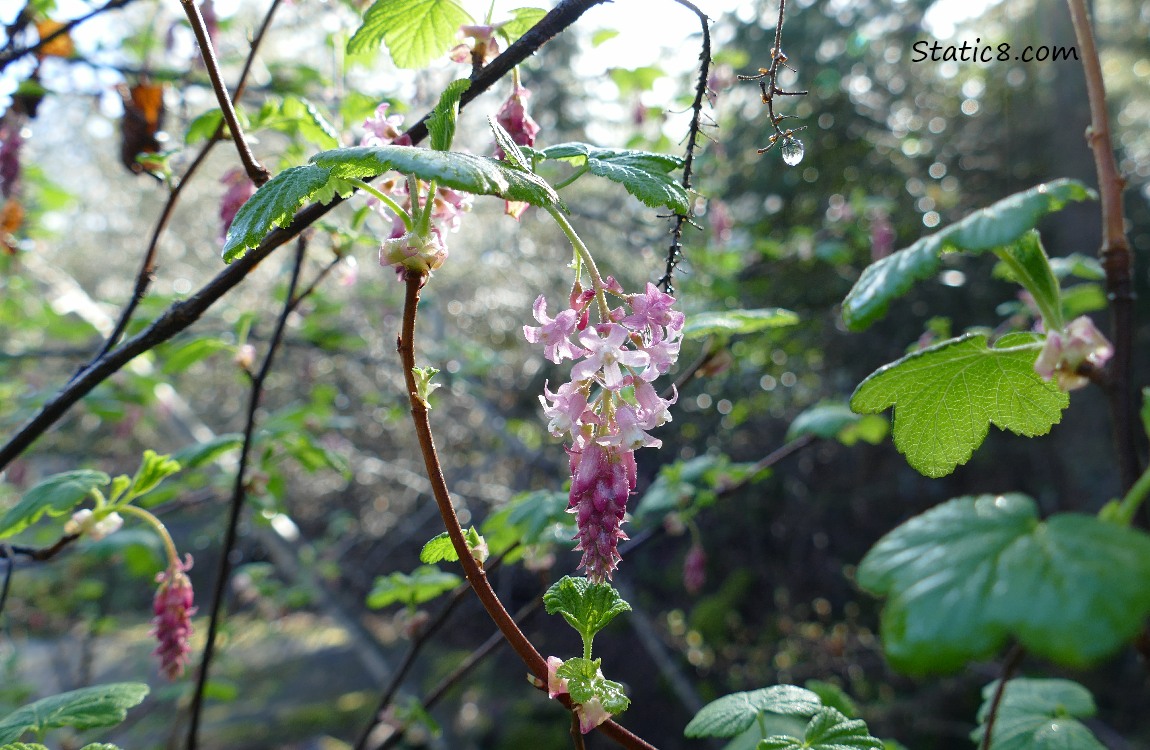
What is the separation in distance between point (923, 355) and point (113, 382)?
404 centimetres

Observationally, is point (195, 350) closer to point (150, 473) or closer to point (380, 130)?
point (150, 473)

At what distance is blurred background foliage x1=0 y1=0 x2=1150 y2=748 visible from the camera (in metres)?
4.05

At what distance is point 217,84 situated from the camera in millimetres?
1024

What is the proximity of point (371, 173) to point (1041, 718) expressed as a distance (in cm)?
157

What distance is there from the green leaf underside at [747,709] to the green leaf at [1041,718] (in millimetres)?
330

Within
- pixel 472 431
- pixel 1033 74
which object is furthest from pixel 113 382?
pixel 1033 74

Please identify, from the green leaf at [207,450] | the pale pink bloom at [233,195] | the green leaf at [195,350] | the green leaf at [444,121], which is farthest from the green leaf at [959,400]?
the green leaf at [195,350]

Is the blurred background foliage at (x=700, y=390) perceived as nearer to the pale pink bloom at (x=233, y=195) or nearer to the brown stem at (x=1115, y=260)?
the pale pink bloom at (x=233, y=195)

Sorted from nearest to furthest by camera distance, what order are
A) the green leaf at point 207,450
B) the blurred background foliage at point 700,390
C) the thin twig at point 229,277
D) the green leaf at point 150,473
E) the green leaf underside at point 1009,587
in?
the green leaf underside at point 1009,587
the thin twig at point 229,277
the green leaf at point 150,473
the green leaf at point 207,450
the blurred background foliage at point 700,390

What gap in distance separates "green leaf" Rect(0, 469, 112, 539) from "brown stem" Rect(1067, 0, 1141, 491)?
189 centimetres

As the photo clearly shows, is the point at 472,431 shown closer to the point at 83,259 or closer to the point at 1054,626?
the point at 1054,626

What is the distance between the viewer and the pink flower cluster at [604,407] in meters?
0.89

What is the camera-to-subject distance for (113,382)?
3.66 m

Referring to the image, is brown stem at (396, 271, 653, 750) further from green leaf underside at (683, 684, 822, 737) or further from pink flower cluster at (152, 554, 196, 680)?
pink flower cluster at (152, 554, 196, 680)
